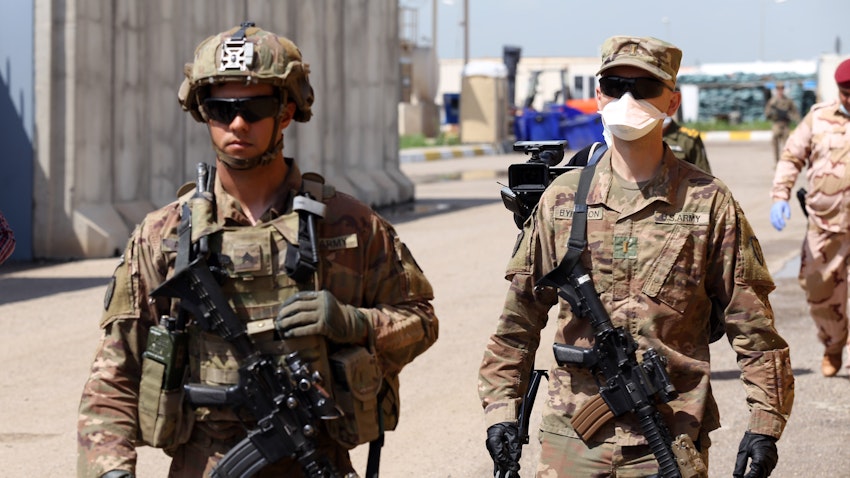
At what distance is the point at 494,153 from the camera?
1610 inches

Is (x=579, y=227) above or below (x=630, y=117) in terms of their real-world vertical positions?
below

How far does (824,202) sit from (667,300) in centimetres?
468

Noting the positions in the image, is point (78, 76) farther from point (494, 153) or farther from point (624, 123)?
point (494, 153)

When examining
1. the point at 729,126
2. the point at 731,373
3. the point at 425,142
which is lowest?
the point at 729,126

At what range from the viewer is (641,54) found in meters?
4.29

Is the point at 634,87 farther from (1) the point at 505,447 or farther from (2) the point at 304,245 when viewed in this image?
(2) the point at 304,245

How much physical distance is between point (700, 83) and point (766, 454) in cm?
6123

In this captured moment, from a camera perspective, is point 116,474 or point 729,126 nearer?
point 116,474

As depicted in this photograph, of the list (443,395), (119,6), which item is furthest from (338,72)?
(443,395)

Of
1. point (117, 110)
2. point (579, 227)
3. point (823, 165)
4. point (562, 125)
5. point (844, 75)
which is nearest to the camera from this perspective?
point (579, 227)

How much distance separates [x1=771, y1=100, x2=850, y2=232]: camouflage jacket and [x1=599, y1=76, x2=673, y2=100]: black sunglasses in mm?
4320

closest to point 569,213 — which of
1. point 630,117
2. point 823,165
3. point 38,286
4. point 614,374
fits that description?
point 630,117

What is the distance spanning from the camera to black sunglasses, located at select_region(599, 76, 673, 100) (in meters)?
4.34

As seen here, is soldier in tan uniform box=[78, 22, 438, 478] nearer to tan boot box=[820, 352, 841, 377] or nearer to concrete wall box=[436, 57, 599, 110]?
tan boot box=[820, 352, 841, 377]
